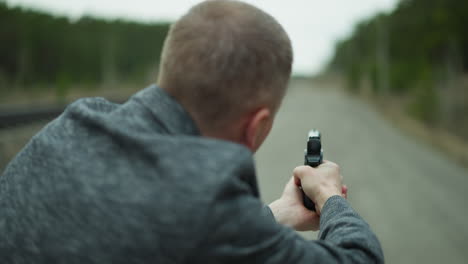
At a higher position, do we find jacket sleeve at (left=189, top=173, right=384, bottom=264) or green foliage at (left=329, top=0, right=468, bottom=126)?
jacket sleeve at (left=189, top=173, right=384, bottom=264)

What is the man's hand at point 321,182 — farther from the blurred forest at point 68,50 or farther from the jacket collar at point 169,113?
the blurred forest at point 68,50

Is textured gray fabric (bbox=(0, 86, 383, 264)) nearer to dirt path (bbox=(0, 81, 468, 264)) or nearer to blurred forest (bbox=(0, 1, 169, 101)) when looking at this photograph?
dirt path (bbox=(0, 81, 468, 264))

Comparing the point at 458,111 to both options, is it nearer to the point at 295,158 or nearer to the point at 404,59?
the point at 404,59

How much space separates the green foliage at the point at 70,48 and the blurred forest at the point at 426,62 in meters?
18.7

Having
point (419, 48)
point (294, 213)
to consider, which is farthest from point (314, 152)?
point (419, 48)

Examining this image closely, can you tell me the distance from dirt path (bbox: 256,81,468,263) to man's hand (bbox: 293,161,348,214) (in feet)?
17.5

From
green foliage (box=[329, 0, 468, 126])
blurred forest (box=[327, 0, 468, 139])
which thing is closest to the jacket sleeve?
blurred forest (box=[327, 0, 468, 139])

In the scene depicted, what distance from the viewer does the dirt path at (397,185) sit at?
759cm

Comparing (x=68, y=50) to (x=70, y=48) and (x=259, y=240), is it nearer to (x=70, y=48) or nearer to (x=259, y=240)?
(x=70, y=48)

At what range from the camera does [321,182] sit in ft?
4.75

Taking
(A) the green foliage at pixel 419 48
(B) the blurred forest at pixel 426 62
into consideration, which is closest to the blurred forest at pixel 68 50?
(A) the green foliage at pixel 419 48

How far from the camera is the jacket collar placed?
1085 mm

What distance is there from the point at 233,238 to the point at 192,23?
0.45 metres

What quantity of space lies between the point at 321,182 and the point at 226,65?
21.6 inches
